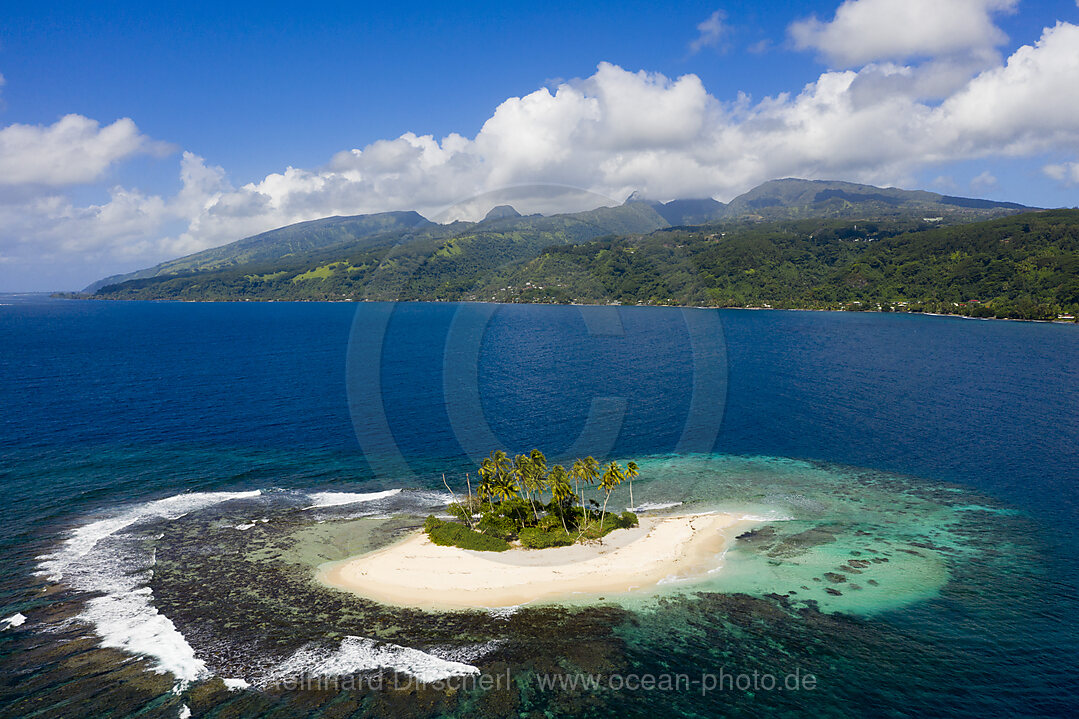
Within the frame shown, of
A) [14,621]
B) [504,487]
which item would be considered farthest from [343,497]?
[14,621]

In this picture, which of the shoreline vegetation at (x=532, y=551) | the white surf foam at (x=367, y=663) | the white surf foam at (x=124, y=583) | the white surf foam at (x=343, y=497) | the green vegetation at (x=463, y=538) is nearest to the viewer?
the white surf foam at (x=367, y=663)

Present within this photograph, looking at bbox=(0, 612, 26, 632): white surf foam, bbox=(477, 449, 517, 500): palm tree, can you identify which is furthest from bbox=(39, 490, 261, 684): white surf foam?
bbox=(477, 449, 517, 500): palm tree

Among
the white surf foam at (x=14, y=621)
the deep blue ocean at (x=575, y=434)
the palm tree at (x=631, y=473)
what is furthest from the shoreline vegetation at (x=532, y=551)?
the white surf foam at (x=14, y=621)

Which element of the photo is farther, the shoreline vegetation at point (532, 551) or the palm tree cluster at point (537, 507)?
the palm tree cluster at point (537, 507)

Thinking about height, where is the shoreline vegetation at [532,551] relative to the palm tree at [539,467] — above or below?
below

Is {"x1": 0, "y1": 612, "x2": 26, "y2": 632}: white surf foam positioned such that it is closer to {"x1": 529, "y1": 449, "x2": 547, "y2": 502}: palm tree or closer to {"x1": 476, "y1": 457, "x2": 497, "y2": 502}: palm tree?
{"x1": 476, "y1": 457, "x2": 497, "y2": 502}: palm tree

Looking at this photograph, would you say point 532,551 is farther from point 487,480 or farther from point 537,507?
point 487,480

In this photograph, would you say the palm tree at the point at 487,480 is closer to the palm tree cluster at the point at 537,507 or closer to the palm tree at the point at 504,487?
the palm tree cluster at the point at 537,507
